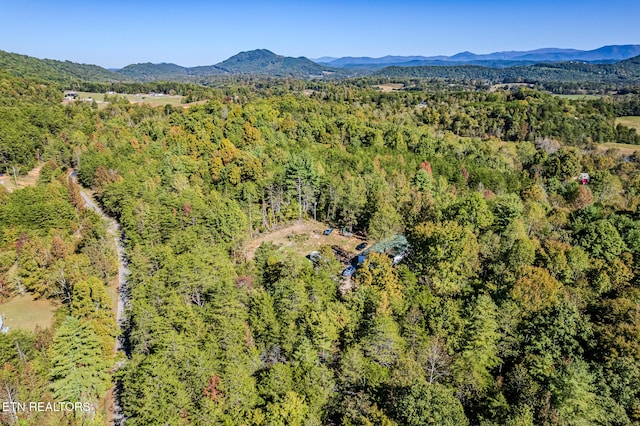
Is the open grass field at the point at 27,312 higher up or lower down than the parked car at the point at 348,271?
lower down

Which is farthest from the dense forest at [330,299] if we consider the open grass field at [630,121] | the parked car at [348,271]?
the open grass field at [630,121]

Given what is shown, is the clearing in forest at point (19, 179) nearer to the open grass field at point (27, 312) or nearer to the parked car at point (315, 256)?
the open grass field at point (27, 312)

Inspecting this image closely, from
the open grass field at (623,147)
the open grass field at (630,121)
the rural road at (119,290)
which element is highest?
the open grass field at (630,121)

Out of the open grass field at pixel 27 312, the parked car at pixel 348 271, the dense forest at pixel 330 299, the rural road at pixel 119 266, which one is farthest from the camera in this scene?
the parked car at pixel 348 271

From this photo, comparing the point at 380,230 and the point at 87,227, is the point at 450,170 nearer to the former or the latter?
the point at 380,230

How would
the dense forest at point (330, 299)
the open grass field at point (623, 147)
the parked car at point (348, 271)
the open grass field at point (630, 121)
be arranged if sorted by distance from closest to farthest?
the dense forest at point (330, 299)
the parked car at point (348, 271)
the open grass field at point (623, 147)
the open grass field at point (630, 121)

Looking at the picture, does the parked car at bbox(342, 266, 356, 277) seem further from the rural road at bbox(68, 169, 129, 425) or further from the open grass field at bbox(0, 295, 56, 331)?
the open grass field at bbox(0, 295, 56, 331)

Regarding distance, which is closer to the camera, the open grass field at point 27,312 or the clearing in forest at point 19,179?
the open grass field at point 27,312
